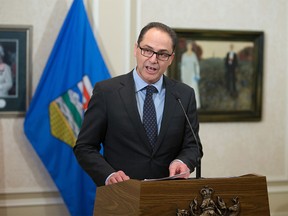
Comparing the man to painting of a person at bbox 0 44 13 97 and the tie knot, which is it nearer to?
the tie knot

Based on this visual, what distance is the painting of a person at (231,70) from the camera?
15.8ft

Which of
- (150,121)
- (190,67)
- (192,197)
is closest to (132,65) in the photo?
(190,67)

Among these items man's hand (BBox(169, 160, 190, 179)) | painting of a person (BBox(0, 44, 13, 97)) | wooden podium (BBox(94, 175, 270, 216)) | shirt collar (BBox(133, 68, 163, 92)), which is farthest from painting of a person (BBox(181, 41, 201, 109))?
wooden podium (BBox(94, 175, 270, 216))

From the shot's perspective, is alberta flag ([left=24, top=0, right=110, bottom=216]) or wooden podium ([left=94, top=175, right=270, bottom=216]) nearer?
wooden podium ([left=94, top=175, right=270, bottom=216])

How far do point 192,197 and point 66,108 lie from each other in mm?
2424

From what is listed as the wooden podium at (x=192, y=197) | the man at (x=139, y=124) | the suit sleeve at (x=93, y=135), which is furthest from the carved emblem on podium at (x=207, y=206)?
the suit sleeve at (x=93, y=135)

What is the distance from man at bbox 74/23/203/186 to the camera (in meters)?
2.57

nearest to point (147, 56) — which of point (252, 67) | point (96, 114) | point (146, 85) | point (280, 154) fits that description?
point (146, 85)

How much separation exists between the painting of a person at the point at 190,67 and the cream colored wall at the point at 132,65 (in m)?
0.23

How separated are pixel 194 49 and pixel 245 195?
9.10 ft

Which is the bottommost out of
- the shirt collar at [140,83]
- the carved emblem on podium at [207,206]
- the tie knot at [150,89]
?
the carved emblem on podium at [207,206]

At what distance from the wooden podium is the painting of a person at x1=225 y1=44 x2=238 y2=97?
110 inches

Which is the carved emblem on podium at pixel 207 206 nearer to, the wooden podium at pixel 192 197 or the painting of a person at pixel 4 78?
the wooden podium at pixel 192 197

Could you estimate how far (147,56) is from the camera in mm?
2568
